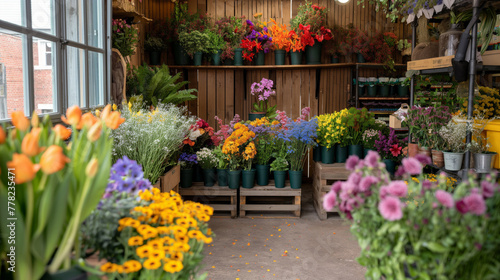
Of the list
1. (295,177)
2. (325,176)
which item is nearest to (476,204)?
(295,177)

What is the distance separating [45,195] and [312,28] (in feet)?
18.5

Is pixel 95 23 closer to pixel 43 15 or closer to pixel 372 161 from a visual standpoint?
pixel 43 15

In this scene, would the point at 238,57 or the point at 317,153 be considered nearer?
the point at 317,153

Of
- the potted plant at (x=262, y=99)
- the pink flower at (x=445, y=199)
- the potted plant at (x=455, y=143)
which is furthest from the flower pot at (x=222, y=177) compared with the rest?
the pink flower at (x=445, y=199)

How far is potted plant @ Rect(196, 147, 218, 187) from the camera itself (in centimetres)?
Result: 486

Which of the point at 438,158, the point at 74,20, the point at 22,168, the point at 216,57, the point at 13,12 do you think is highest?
the point at 216,57

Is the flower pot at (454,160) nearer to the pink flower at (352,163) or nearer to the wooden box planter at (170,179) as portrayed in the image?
the pink flower at (352,163)

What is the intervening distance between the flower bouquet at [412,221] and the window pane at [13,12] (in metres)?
1.85

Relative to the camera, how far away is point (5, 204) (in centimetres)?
96

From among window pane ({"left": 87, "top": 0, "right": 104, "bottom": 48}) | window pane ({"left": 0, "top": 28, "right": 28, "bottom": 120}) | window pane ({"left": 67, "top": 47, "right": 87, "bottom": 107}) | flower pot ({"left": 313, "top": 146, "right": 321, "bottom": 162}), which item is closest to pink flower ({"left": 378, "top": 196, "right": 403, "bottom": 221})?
window pane ({"left": 0, "top": 28, "right": 28, "bottom": 120})

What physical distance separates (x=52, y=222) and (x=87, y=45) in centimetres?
270

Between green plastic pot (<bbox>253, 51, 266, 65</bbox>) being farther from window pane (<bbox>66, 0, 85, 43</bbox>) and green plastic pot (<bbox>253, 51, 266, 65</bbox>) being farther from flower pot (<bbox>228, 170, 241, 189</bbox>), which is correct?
window pane (<bbox>66, 0, 85, 43</bbox>)

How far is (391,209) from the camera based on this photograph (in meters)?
1.15

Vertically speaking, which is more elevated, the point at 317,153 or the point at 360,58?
the point at 360,58
